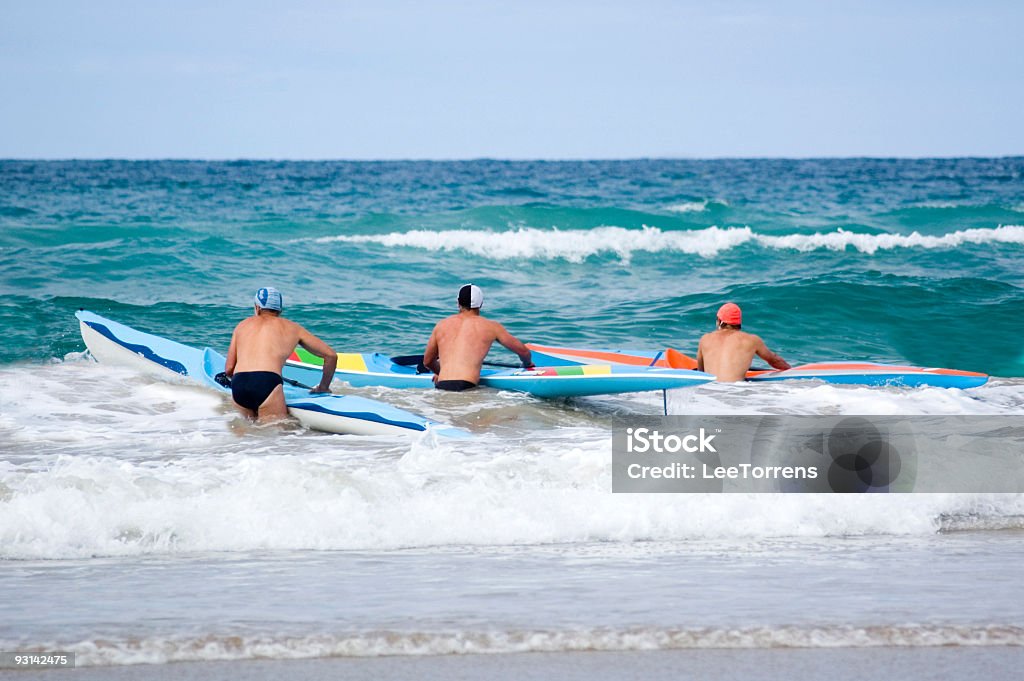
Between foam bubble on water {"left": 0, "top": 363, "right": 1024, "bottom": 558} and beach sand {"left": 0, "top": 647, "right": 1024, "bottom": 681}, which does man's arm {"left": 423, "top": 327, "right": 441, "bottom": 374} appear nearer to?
foam bubble on water {"left": 0, "top": 363, "right": 1024, "bottom": 558}

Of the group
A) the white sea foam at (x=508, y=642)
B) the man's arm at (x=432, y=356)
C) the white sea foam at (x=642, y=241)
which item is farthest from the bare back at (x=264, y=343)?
the white sea foam at (x=642, y=241)

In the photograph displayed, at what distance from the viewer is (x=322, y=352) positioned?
746cm

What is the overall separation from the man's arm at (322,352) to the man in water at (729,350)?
323 centimetres

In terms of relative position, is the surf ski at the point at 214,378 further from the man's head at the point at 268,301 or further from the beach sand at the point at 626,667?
the beach sand at the point at 626,667

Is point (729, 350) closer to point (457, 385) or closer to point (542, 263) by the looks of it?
point (457, 385)

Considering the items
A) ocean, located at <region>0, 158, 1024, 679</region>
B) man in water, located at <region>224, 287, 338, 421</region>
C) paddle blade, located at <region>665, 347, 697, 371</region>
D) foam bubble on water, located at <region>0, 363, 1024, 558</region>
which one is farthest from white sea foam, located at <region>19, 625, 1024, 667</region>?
paddle blade, located at <region>665, 347, 697, 371</region>

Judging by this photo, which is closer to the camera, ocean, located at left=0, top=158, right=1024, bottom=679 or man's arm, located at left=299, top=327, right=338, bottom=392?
ocean, located at left=0, top=158, right=1024, bottom=679

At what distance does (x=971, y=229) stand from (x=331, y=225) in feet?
52.5

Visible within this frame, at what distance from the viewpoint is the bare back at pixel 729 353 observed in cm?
883

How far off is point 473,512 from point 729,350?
4378mm

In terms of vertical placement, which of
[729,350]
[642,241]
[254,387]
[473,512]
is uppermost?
[642,241]

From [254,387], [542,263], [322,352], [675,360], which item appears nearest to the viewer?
[254,387]

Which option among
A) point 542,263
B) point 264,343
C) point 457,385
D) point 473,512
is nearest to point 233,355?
point 264,343

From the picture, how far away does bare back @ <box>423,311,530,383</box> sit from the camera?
813 centimetres
